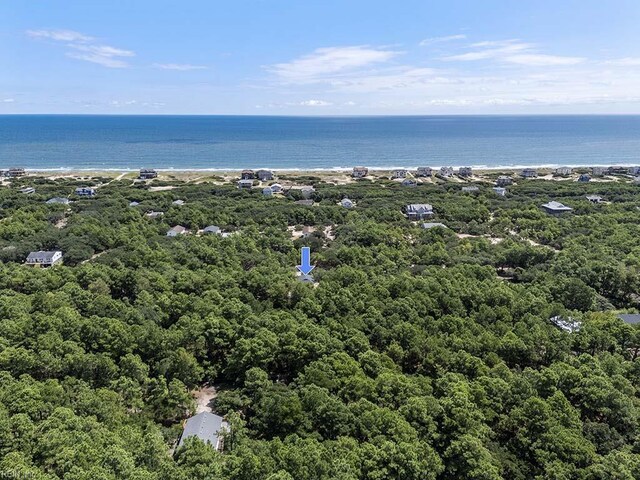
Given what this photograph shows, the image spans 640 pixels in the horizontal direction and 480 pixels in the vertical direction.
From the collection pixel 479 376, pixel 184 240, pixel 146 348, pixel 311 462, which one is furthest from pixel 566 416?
pixel 184 240

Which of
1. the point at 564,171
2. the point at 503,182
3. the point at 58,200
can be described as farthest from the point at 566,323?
the point at 564,171

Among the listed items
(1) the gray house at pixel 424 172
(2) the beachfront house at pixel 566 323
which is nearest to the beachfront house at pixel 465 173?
(1) the gray house at pixel 424 172

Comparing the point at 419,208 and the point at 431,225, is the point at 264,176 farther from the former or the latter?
the point at 431,225

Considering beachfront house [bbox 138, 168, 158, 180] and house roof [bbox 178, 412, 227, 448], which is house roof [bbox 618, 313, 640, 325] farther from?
beachfront house [bbox 138, 168, 158, 180]

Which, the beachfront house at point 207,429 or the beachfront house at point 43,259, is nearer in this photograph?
the beachfront house at point 207,429

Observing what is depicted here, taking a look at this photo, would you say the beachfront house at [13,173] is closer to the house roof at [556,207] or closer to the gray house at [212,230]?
the gray house at [212,230]
